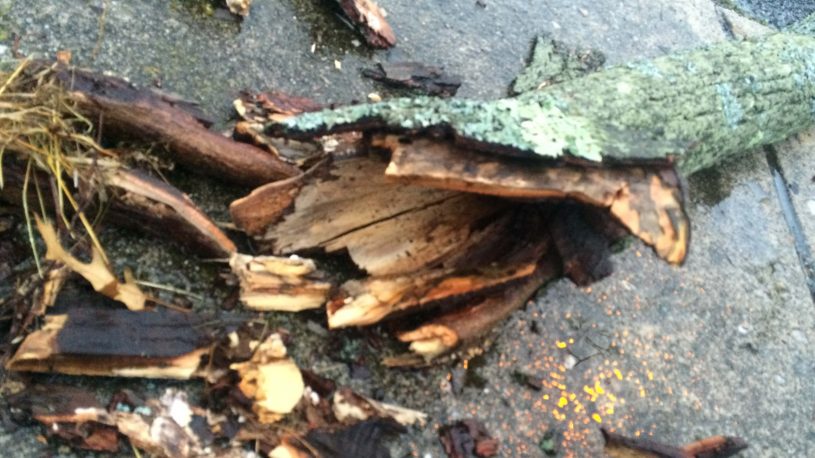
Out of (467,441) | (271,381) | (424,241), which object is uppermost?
(424,241)

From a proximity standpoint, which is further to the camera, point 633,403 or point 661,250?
point 633,403

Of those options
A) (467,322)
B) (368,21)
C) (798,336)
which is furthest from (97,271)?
(798,336)

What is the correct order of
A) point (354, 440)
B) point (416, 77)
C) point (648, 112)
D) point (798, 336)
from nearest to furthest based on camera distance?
point (354, 440) < point (648, 112) < point (798, 336) < point (416, 77)

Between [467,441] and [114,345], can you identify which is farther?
[467,441]

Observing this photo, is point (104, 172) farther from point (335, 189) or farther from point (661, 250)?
point (661, 250)

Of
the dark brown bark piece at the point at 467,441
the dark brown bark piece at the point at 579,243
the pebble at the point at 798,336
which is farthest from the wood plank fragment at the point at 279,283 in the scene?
the pebble at the point at 798,336

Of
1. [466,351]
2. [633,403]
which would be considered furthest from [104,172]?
[633,403]

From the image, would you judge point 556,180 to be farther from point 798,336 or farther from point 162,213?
point 798,336
